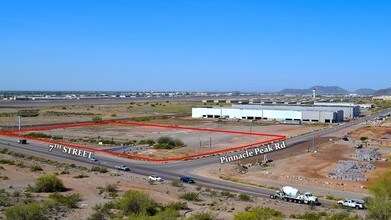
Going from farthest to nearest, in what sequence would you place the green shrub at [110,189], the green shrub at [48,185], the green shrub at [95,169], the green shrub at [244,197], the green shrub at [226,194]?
the green shrub at [95,169] < the green shrub at [226,194] < the green shrub at [244,197] < the green shrub at [48,185] < the green shrub at [110,189]

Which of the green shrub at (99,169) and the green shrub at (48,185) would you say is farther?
the green shrub at (99,169)

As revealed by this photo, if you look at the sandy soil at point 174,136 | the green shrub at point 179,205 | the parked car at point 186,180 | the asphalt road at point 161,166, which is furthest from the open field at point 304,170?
the green shrub at point 179,205

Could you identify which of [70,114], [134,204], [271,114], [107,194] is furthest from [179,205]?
[70,114]

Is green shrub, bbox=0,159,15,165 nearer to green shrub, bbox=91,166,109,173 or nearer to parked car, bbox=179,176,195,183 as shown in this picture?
green shrub, bbox=91,166,109,173

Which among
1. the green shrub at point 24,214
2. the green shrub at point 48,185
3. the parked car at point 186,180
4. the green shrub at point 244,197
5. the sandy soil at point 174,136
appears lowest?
the sandy soil at point 174,136

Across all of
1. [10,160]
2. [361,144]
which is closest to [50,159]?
[10,160]

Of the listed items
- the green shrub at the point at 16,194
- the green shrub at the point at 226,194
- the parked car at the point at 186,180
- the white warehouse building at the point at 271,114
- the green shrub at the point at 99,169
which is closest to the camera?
the green shrub at the point at 16,194

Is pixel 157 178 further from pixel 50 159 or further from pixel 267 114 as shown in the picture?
pixel 267 114

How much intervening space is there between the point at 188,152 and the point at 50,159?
19032 mm

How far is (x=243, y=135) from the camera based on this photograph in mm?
86312

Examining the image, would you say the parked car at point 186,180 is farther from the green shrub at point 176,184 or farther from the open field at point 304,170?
the open field at point 304,170

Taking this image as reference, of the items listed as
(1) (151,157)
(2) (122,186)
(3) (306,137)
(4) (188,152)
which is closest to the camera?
(2) (122,186)

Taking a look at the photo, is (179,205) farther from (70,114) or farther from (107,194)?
(70,114)

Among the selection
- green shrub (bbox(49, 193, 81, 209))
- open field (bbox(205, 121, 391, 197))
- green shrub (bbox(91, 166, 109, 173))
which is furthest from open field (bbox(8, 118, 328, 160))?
green shrub (bbox(49, 193, 81, 209))
